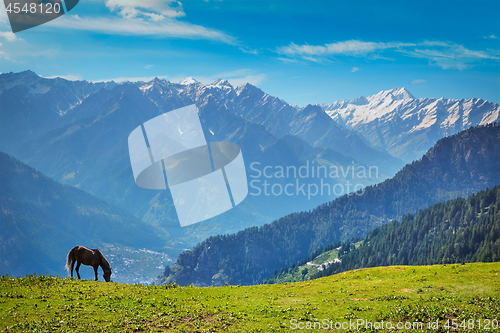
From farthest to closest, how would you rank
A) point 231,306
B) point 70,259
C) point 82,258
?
point 82,258 < point 70,259 < point 231,306

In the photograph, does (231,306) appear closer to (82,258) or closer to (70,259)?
(82,258)

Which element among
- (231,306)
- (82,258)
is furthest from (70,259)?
(231,306)

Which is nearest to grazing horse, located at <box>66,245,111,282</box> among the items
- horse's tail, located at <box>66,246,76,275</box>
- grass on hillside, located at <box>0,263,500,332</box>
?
horse's tail, located at <box>66,246,76,275</box>

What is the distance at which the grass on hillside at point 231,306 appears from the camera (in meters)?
21.4

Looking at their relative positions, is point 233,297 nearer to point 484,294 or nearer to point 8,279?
point 8,279

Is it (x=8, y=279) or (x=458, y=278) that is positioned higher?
(x=8, y=279)

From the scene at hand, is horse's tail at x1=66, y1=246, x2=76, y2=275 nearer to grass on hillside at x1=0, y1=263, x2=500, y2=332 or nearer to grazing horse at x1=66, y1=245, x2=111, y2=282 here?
grazing horse at x1=66, y1=245, x2=111, y2=282

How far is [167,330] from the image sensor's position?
21375mm

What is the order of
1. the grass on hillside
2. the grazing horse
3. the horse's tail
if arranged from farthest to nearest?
1. the grazing horse
2. the horse's tail
3. the grass on hillside

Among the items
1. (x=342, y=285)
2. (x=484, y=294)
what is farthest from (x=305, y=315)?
(x=484, y=294)

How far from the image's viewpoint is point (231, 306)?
26984mm

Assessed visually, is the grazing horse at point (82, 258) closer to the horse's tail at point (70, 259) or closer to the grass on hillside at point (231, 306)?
the horse's tail at point (70, 259)

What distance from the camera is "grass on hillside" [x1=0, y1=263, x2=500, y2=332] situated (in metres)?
21.4

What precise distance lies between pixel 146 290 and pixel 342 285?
21.0 m
